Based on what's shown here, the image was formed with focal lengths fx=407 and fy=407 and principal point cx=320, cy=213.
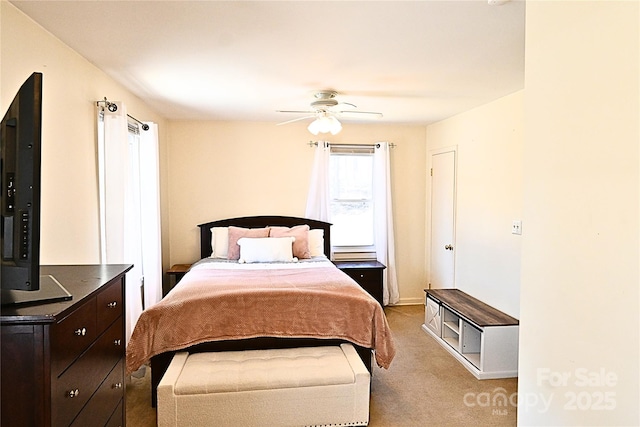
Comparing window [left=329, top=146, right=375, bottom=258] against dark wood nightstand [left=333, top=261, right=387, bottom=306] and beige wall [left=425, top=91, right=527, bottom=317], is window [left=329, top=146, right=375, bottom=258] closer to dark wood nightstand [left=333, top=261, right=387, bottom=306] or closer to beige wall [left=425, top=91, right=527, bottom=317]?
dark wood nightstand [left=333, top=261, right=387, bottom=306]

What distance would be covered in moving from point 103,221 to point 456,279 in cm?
361

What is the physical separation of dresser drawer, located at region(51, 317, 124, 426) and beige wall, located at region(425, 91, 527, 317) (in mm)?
2892

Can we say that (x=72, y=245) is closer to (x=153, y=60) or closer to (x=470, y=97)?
(x=153, y=60)

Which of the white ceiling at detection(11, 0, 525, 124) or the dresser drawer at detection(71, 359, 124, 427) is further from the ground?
the white ceiling at detection(11, 0, 525, 124)

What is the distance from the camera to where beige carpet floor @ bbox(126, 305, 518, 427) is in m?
2.61

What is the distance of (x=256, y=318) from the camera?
2818mm

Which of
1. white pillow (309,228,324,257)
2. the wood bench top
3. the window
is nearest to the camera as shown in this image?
the wood bench top

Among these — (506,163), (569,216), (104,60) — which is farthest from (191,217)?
(569,216)

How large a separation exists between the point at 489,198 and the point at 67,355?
11.9 ft

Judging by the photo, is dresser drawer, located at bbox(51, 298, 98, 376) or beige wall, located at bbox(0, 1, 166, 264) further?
beige wall, located at bbox(0, 1, 166, 264)

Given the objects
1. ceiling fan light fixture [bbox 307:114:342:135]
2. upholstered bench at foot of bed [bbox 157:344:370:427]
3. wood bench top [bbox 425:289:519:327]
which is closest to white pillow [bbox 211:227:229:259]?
ceiling fan light fixture [bbox 307:114:342:135]

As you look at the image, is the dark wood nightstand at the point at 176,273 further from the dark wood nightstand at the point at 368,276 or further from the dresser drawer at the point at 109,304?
the dresser drawer at the point at 109,304

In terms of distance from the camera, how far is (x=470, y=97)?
12.2ft

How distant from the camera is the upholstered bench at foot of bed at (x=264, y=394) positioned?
2318 mm
